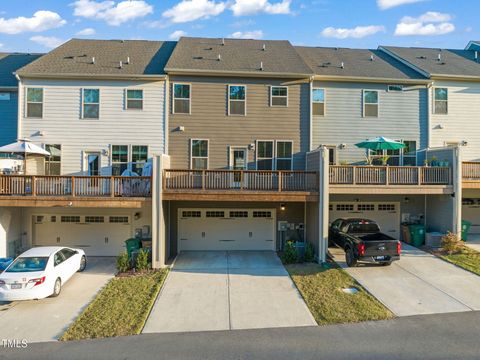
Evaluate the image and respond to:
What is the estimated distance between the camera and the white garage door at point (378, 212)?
14.6 meters

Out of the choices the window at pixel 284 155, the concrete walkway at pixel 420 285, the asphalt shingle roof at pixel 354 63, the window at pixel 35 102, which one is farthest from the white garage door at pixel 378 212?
the window at pixel 35 102

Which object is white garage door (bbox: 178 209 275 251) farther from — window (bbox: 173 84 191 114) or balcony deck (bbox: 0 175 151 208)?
window (bbox: 173 84 191 114)

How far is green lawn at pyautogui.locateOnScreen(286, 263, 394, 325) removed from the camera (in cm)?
738

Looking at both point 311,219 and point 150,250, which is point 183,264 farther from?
point 311,219

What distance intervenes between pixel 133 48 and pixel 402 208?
54.0ft

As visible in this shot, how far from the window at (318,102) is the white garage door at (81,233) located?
11.0 meters

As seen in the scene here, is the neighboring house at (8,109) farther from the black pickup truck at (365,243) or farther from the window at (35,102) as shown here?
the black pickup truck at (365,243)

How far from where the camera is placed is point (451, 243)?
39.2ft

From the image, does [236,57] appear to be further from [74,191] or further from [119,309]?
[119,309]

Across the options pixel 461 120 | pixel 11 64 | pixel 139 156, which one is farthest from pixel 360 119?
pixel 11 64

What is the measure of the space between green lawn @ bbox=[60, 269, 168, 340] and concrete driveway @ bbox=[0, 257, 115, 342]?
327 millimetres

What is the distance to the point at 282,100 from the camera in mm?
14242

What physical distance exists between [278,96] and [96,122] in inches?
339

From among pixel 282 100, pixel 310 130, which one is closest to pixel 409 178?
pixel 310 130
